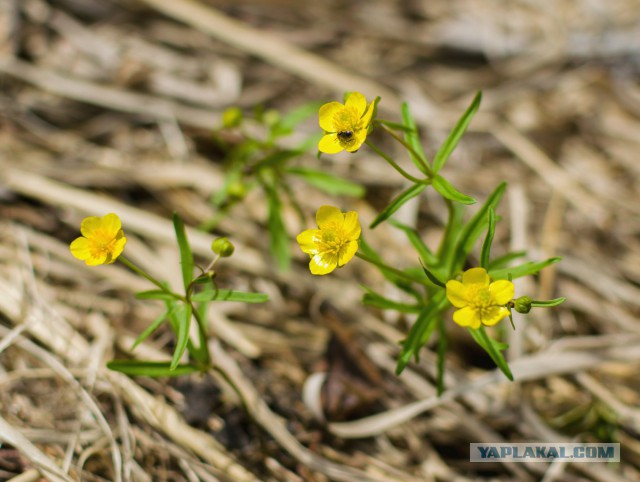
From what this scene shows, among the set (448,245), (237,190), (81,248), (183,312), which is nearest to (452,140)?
(448,245)

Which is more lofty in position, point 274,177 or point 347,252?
point 274,177

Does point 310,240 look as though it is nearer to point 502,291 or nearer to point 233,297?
point 233,297

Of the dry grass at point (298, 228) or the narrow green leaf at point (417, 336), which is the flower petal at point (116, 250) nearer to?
the dry grass at point (298, 228)

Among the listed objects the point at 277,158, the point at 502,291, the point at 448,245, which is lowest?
the point at 502,291

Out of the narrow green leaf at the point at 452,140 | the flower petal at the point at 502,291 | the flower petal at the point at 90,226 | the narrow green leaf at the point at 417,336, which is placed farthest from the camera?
the narrow green leaf at the point at 452,140

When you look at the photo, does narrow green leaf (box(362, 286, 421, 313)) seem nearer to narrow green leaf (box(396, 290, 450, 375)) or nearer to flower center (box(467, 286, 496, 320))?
narrow green leaf (box(396, 290, 450, 375))

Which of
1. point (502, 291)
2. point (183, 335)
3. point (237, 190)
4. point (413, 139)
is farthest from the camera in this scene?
point (237, 190)

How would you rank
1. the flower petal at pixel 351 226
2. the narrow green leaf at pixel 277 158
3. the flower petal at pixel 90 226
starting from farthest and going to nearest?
the narrow green leaf at pixel 277 158, the flower petal at pixel 90 226, the flower petal at pixel 351 226

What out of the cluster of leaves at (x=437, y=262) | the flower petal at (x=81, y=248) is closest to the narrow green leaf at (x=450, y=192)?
the cluster of leaves at (x=437, y=262)
